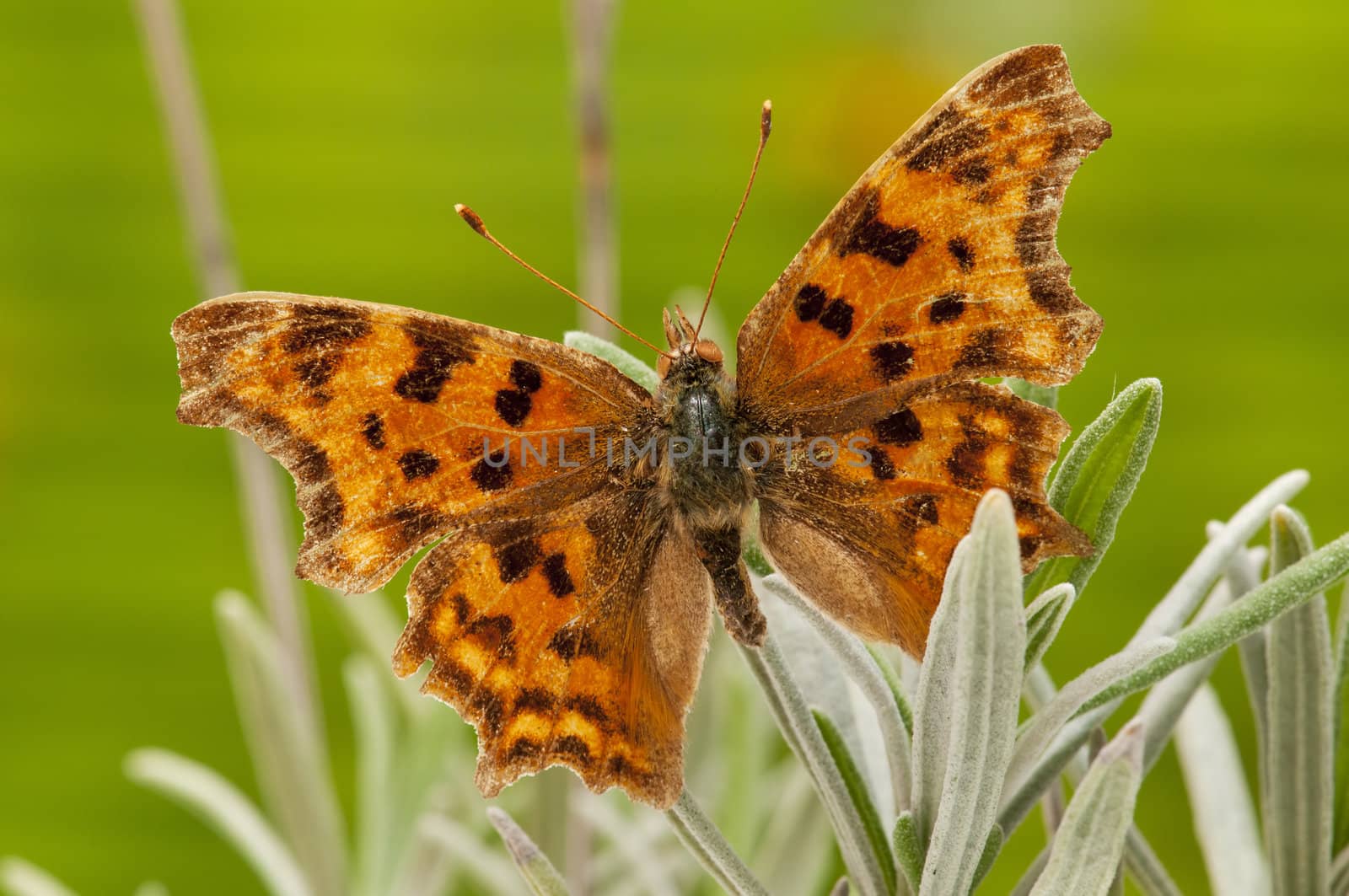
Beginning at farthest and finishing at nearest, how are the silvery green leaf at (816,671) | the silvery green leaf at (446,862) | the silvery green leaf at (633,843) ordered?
the silvery green leaf at (446,862) → the silvery green leaf at (633,843) → the silvery green leaf at (816,671)

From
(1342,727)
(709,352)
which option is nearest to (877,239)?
(709,352)

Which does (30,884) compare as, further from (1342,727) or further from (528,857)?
(1342,727)

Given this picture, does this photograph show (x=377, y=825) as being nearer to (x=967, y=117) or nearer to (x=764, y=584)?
(x=764, y=584)

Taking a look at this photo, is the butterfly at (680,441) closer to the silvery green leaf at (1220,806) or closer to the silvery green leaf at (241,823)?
the silvery green leaf at (1220,806)

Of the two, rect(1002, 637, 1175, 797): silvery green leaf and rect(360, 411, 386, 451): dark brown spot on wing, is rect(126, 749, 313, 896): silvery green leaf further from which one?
rect(1002, 637, 1175, 797): silvery green leaf

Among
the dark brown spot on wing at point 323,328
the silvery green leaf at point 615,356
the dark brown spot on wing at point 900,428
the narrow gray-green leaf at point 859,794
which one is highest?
the silvery green leaf at point 615,356

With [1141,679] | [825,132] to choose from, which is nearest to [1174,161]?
[825,132]

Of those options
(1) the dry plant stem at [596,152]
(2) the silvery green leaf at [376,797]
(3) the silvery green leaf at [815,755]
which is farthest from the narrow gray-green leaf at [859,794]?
(2) the silvery green leaf at [376,797]
